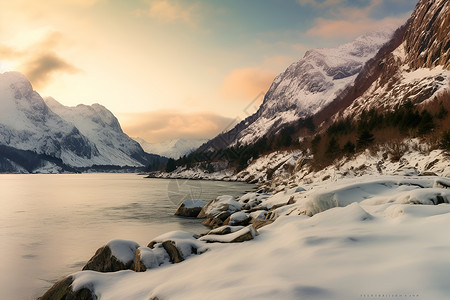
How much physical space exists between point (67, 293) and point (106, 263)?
7.58 ft

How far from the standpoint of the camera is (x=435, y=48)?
10869cm

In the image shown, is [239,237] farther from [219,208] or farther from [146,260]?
[219,208]

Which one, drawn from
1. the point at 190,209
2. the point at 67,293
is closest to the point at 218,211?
the point at 190,209

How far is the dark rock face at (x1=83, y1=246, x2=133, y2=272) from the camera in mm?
11249

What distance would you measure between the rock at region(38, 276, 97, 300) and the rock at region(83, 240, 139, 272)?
1.76 m

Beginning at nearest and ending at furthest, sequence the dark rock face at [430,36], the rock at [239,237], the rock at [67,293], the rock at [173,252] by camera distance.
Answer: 1. the rock at [67,293]
2. the rock at [173,252]
3. the rock at [239,237]
4. the dark rock face at [430,36]

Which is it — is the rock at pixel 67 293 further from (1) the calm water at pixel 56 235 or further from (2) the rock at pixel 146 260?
(1) the calm water at pixel 56 235

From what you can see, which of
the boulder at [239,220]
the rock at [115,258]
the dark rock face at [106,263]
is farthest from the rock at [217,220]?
the dark rock face at [106,263]

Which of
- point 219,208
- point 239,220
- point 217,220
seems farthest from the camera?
point 219,208

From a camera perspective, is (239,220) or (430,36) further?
(430,36)

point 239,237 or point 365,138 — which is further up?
point 365,138

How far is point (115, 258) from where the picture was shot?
11.4 meters

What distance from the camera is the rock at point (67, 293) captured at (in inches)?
357

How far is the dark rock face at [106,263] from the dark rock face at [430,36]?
122 meters
